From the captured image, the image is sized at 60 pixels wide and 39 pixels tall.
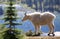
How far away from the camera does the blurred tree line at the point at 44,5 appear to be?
327cm

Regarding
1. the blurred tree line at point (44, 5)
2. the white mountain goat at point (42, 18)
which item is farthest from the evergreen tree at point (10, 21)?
the blurred tree line at point (44, 5)

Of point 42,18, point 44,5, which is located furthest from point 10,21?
point 44,5

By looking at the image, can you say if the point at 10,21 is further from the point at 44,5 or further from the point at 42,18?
the point at 44,5

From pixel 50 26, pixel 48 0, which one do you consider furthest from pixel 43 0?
pixel 50 26

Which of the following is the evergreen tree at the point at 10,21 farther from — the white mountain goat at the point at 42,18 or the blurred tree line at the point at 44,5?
the blurred tree line at the point at 44,5

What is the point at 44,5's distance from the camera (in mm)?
3340

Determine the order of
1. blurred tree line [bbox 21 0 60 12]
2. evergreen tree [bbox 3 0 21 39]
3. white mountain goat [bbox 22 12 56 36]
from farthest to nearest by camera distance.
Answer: blurred tree line [bbox 21 0 60 12]
white mountain goat [bbox 22 12 56 36]
evergreen tree [bbox 3 0 21 39]

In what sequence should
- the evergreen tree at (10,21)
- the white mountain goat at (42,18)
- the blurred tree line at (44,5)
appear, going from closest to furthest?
the evergreen tree at (10,21)
the white mountain goat at (42,18)
the blurred tree line at (44,5)

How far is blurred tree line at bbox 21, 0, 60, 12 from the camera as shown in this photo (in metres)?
3.27

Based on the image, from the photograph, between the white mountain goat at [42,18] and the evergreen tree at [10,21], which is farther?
the white mountain goat at [42,18]

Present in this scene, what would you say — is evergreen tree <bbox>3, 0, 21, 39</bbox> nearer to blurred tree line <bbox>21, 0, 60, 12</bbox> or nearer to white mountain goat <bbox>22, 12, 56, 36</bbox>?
white mountain goat <bbox>22, 12, 56, 36</bbox>

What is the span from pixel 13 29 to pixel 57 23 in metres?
1.80

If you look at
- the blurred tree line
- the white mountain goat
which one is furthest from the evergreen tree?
the blurred tree line

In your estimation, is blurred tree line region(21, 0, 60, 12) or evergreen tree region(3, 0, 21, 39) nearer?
evergreen tree region(3, 0, 21, 39)
